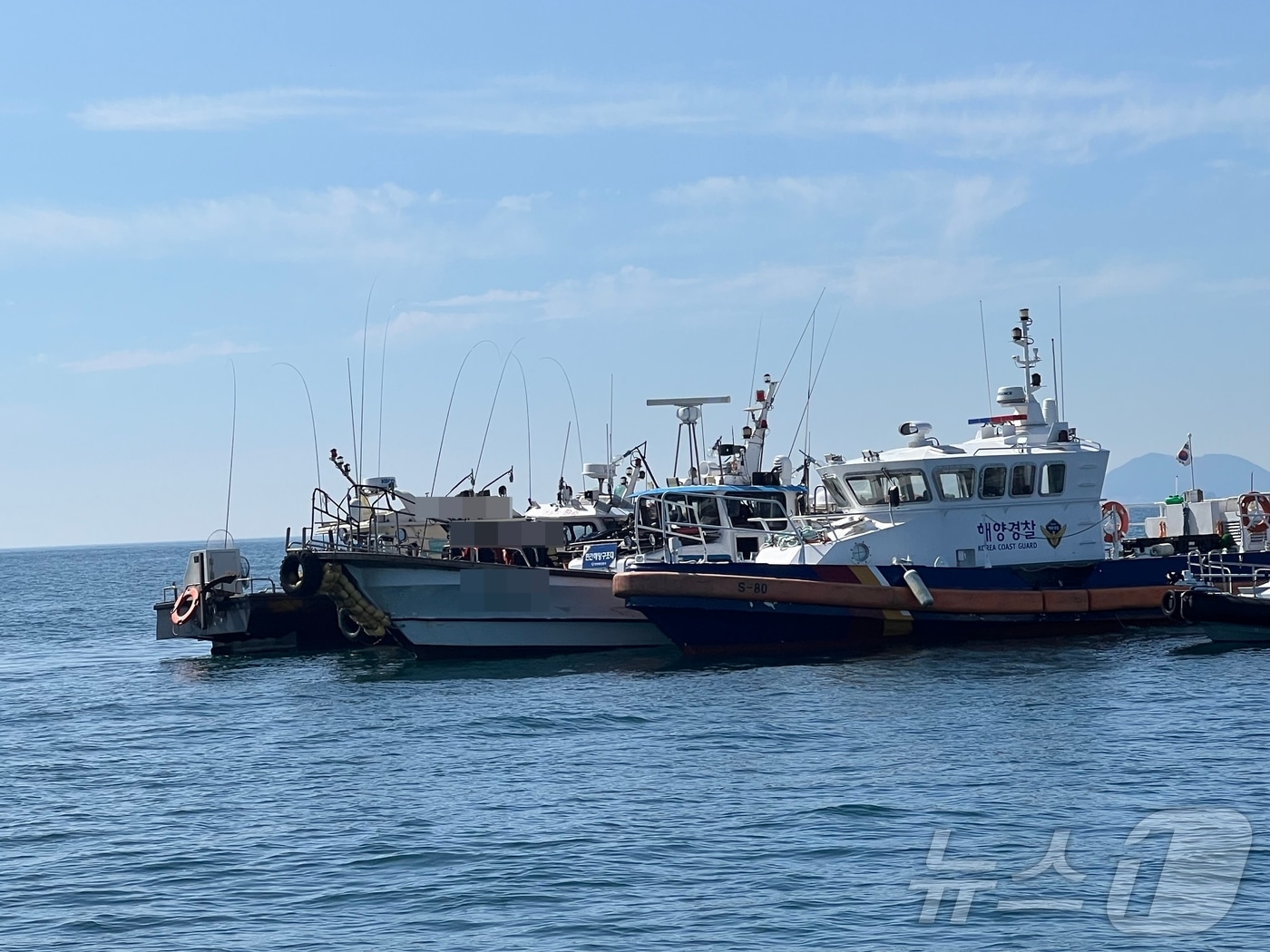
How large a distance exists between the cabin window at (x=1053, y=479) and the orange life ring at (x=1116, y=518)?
1.81 metres

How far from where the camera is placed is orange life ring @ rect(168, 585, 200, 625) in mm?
36188

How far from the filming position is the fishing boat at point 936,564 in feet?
92.4

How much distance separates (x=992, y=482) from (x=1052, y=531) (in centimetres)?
165

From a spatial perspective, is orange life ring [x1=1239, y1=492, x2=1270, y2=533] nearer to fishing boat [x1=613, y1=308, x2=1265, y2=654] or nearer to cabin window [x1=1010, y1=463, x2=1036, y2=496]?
fishing boat [x1=613, y1=308, x2=1265, y2=654]

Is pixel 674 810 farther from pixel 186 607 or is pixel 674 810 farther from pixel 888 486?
pixel 186 607

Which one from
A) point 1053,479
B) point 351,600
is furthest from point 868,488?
point 351,600

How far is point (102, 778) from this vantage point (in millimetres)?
20875

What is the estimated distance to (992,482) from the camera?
29.7m

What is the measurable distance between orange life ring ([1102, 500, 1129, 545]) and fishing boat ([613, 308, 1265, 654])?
1.13ft

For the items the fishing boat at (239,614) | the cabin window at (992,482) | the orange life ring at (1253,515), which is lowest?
the fishing boat at (239,614)

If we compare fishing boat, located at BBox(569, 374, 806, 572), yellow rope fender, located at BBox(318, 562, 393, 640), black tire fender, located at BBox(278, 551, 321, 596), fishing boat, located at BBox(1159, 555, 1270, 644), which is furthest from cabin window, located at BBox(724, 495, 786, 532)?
black tire fender, located at BBox(278, 551, 321, 596)

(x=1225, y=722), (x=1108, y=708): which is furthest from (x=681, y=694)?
(x=1225, y=722)

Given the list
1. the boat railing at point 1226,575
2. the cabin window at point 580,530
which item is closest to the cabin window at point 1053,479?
the boat railing at point 1226,575

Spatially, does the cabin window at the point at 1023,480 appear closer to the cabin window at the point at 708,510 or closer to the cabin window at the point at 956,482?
the cabin window at the point at 956,482
